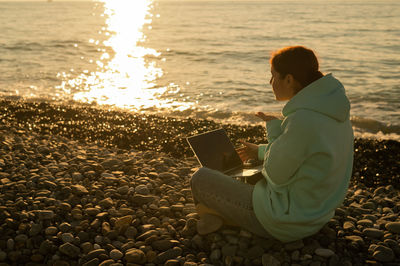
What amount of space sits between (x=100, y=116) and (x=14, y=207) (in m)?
6.31

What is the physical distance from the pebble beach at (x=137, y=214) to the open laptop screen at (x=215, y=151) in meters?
0.68

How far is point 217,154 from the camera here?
443 centimetres

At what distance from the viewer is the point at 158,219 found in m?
4.61

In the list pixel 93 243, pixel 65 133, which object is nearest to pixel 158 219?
pixel 93 243

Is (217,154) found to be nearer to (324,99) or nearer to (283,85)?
(283,85)

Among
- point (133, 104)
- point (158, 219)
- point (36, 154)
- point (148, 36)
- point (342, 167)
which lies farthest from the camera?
point (148, 36)

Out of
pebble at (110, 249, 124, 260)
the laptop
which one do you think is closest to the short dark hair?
the laptop

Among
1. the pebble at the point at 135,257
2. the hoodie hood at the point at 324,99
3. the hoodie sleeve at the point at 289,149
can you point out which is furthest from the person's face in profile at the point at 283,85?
the pebble at the point at 135,257

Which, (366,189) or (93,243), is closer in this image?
(93,243)

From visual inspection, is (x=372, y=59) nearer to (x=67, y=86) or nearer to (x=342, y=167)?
(x=67, y=86)

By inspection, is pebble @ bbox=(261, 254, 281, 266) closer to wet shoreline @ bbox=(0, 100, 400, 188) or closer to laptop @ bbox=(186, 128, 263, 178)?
laptop @ bbox=(186, 128, 263, 178)

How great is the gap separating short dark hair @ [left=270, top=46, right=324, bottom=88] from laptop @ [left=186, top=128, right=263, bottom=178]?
4.22 feet

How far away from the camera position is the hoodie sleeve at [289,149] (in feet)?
10.0

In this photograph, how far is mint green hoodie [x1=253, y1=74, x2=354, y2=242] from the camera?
10.1ft
